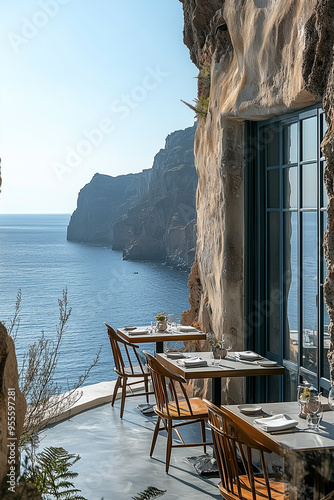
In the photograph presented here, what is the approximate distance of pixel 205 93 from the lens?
7.47m

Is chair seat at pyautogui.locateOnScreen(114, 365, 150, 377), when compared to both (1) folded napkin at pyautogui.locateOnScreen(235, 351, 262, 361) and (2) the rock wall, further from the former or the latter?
(1) folded napkin at pyautogui.locateOnScreen(235, 351, 262, 361)

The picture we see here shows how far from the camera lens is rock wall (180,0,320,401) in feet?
16.0

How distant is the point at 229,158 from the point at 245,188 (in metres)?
0.38

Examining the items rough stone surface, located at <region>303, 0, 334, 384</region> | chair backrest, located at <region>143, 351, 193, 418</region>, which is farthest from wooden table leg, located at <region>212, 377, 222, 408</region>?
rough stone surface, located at <region>303, 0, 334, 384</region>

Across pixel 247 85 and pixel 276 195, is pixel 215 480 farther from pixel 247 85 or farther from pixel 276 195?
pixel 247 85

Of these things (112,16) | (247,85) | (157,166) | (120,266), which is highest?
(157,166)

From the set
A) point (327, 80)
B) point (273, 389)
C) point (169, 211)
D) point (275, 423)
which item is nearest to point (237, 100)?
point (327, 80)

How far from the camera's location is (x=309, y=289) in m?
5.18

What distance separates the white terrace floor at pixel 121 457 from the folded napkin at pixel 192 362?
0.84 meters

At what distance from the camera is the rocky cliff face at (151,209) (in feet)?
211

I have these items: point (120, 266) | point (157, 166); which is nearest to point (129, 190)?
point (157, 166)

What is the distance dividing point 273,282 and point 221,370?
1274mm

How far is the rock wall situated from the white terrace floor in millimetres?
1099

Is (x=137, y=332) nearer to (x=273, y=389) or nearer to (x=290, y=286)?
(x=273, y=389)
